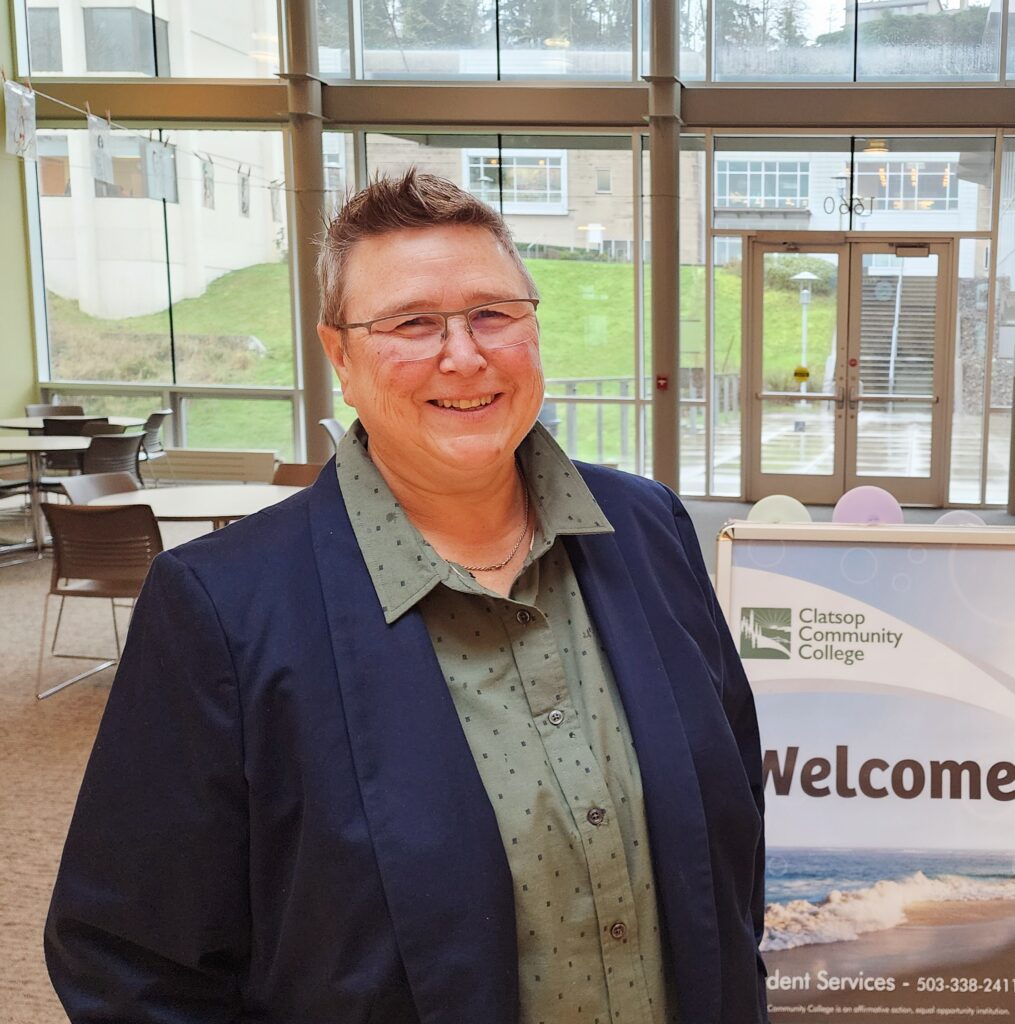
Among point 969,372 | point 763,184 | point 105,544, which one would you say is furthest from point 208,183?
point 969,372

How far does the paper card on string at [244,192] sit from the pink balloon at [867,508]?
34.4ft

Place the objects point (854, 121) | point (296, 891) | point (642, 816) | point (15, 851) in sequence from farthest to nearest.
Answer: point (854, 121) < point (15, 851) < point (642, 816) < point (296, 891)

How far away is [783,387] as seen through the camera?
11430mm

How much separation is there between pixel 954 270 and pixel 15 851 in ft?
31.9

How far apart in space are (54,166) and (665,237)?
22.8 ft

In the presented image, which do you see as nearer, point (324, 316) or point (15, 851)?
point (324, 316)

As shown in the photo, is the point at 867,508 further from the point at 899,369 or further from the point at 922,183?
the point at 922,183

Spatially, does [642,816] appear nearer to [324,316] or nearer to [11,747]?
[324,316]

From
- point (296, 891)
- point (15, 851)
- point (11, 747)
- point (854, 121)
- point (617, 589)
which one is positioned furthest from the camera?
point (854, 121)

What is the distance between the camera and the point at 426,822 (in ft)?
3.62

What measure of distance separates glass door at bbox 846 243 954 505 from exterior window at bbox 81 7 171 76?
7500 millimetres

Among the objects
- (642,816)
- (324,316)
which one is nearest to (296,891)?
(642,816)

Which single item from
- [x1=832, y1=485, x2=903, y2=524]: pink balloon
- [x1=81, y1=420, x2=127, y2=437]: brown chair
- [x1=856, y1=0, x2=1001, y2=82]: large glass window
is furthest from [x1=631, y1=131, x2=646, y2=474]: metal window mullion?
[x1=832, y1=485, x2=903, y2=524]: pink balloon

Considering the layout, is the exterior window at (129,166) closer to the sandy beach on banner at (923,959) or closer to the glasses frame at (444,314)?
the sandy beach on banner at (923,959)
